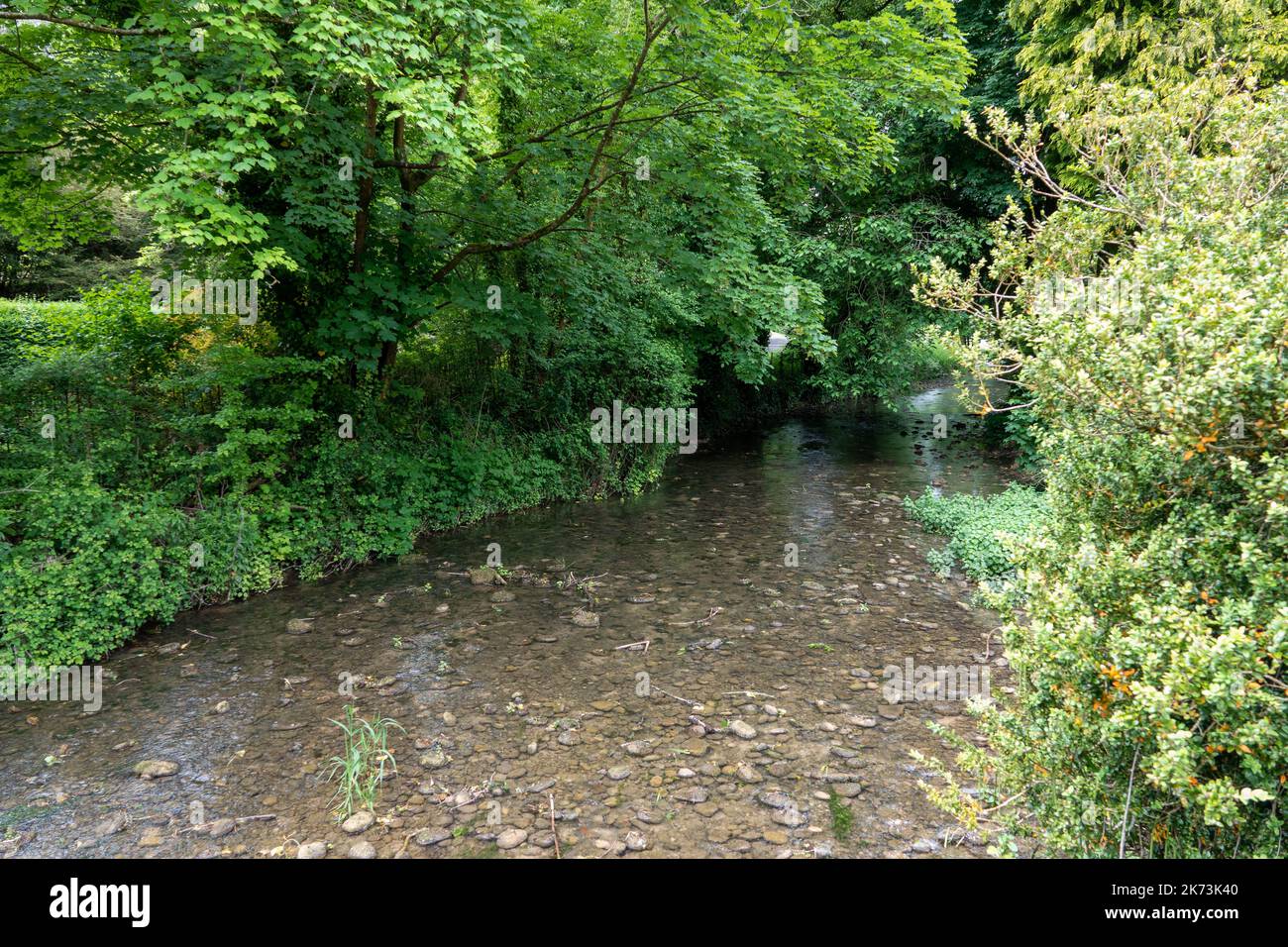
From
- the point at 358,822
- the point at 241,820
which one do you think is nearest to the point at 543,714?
the point at 358,822

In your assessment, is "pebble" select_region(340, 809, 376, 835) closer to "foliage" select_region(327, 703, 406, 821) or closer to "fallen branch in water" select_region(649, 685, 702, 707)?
"foliage" select_region(327, 703, 406, 821)

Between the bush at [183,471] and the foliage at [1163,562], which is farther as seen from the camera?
the bush at [183,471]

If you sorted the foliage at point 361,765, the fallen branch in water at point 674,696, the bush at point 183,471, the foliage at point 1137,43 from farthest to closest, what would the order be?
the foliage at point 1137,43 → the bush at point 183,471 → the fallen branch in water at point 674,696 → the foliage at point 361,765

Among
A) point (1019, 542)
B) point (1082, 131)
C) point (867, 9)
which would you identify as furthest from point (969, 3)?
point (1019, 542)

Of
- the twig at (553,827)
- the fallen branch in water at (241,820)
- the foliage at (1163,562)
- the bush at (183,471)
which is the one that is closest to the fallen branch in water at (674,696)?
the twig at (553,827)

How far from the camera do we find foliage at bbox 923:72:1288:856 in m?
2.08

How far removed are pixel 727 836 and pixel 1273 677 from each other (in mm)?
2702

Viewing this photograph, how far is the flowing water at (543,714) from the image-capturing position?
3.91 meters

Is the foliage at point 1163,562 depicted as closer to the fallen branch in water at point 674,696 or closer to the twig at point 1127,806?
the twig at point 1127,806

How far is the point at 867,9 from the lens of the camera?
50.2 feet

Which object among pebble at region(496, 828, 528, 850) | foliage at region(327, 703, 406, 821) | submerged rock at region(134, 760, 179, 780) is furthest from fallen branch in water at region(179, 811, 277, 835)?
pebble at region(496, 828, 528, 850)

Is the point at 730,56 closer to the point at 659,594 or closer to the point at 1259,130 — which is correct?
the point at 1259,130

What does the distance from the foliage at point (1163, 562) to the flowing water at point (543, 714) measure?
149cm

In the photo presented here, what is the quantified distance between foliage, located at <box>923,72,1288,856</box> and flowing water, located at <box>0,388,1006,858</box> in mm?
1493
